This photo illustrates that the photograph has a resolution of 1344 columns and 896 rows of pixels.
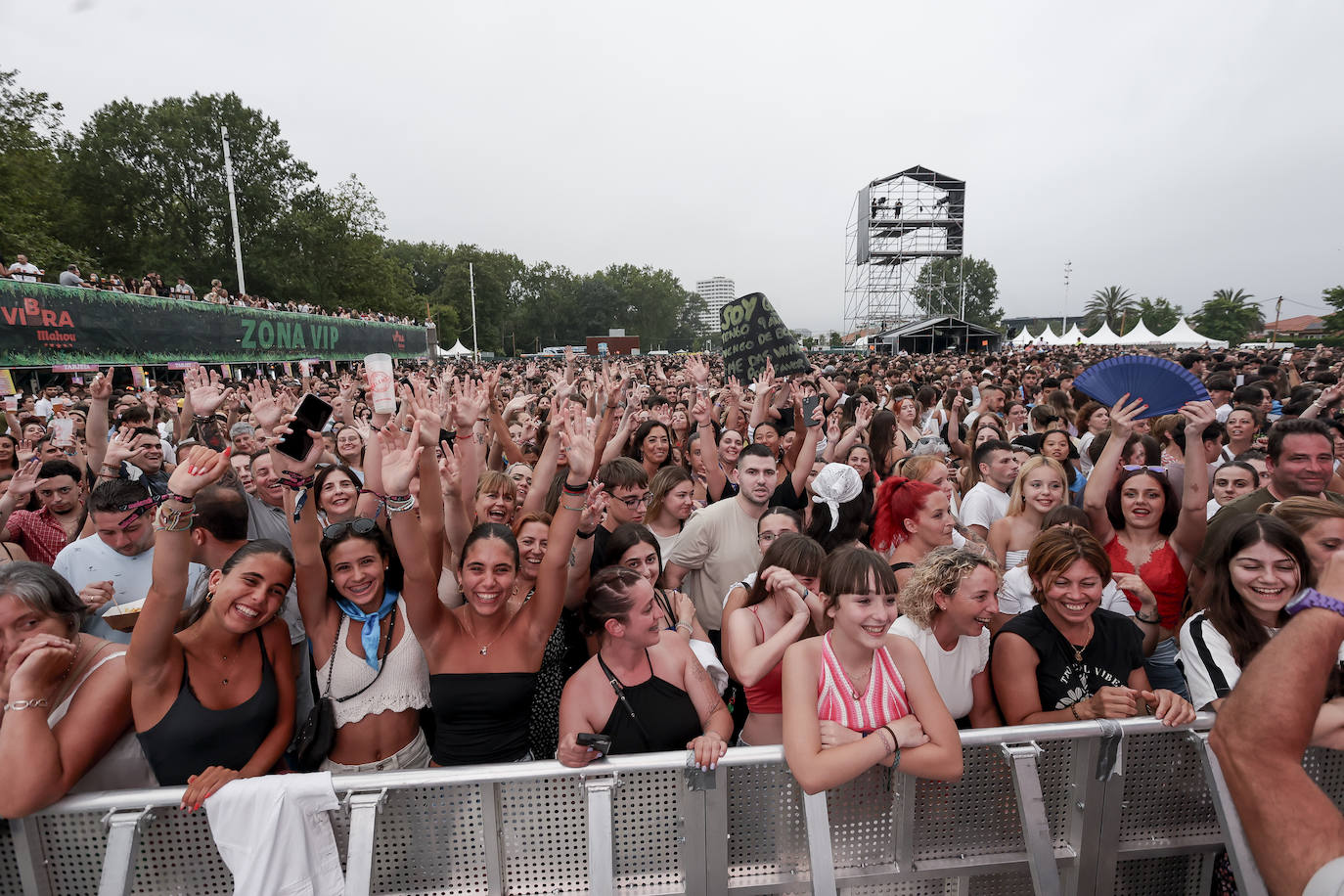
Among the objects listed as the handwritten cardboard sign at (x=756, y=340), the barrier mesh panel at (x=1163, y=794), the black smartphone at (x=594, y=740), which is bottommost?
the barrier mesh panel at (x=1163, y=794)

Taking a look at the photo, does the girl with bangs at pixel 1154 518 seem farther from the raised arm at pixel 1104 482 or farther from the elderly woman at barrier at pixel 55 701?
the elderly woman at barrier at pixel 55 701

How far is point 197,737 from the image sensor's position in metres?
2.09

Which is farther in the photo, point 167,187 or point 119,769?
point 167,187

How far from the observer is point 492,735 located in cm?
243

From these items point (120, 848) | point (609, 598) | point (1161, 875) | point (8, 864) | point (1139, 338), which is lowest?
point (1161, 875)

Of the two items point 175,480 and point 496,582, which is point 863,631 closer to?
point 496,582

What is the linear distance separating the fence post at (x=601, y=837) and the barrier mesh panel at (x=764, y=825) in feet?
1.38

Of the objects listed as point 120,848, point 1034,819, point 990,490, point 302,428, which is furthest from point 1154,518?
point 120,848

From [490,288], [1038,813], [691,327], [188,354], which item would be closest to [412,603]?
[1038,813]

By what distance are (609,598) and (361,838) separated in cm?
105

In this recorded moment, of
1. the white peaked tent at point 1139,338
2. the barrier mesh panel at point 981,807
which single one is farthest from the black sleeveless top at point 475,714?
the white peaked tent at point 1139,338

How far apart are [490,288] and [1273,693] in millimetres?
78026

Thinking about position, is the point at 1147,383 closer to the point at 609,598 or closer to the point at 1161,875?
the point at 1161,875

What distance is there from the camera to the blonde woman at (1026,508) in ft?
11.7
